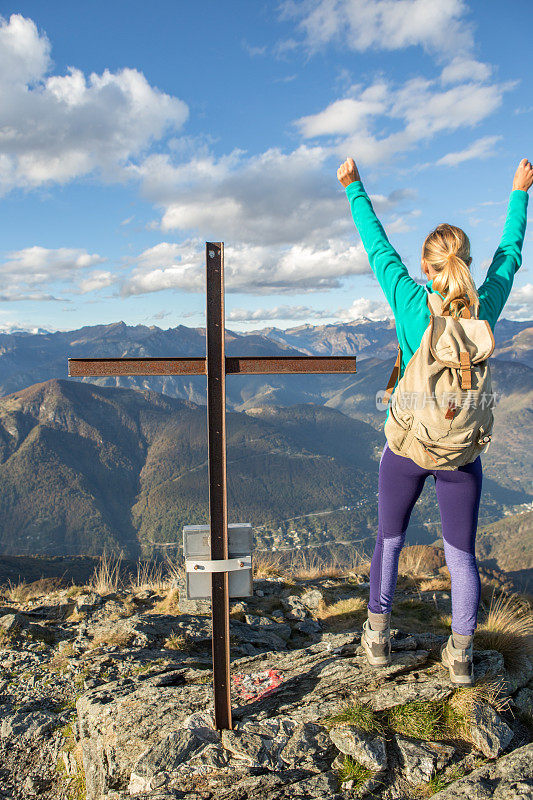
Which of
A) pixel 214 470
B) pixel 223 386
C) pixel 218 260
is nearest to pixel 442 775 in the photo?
pixel 214 470

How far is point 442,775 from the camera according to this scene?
3521 mm

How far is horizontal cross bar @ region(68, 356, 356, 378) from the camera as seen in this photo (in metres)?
3.82

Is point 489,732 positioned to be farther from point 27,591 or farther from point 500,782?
point 27,591

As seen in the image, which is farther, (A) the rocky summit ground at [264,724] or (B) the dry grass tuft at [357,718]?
(B) the dry grass tuft at [357,718]

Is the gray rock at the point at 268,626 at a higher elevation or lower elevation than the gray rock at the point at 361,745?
lower

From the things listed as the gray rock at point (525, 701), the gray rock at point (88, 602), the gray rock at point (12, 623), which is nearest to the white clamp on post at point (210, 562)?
the gray rock at point (525, 701)

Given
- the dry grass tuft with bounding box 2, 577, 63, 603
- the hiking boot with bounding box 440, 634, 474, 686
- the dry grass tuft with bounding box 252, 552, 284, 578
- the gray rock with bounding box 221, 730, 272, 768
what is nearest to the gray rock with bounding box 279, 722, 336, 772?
the gray rock with bounding box 221, 730, 272, 768

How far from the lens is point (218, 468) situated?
3881 millimetres

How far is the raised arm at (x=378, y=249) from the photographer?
11.1 ft

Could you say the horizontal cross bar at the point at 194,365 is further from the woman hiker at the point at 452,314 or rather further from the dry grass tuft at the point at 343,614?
the dry grass tuft at the point at 343,614

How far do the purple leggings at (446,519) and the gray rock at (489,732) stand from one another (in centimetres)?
69

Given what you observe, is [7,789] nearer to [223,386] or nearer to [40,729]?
[40,729]

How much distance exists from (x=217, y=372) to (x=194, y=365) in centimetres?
20

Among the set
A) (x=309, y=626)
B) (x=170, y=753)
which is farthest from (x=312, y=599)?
(x=170, y=753)
